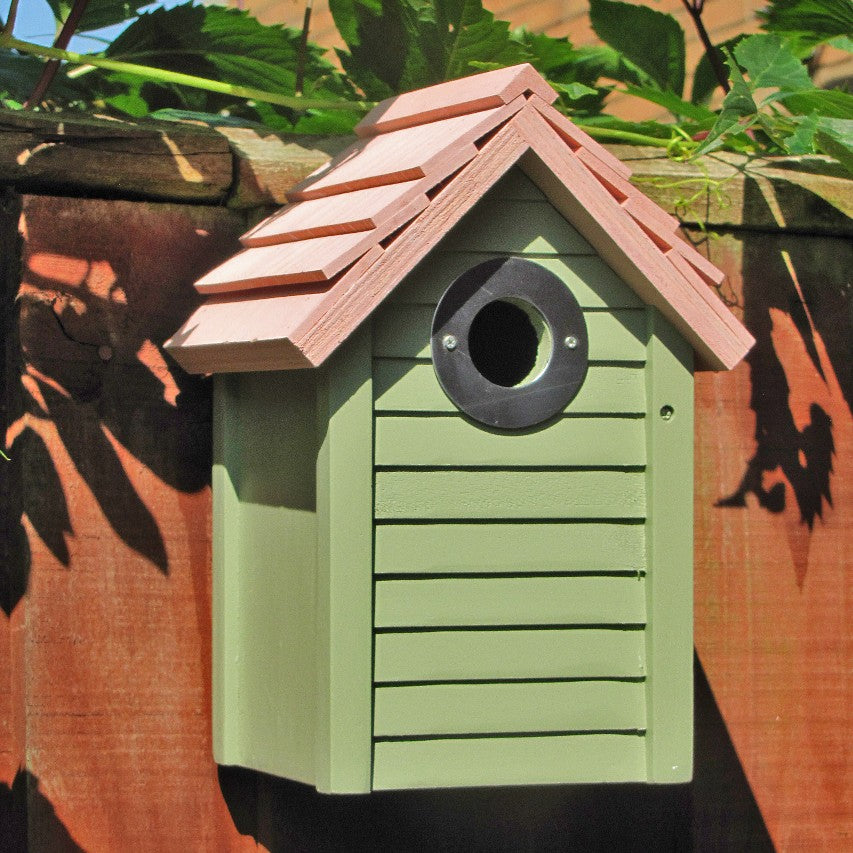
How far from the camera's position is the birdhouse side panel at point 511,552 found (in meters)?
1.78

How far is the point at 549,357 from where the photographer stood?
71.9 inches

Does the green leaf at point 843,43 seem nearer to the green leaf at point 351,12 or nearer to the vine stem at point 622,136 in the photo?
the vine stem at point 622,136

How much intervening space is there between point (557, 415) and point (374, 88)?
2.45 feet

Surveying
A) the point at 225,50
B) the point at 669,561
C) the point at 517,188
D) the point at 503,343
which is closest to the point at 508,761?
the point at 669,561

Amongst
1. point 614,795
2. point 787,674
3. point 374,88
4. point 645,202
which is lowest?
point 614,795

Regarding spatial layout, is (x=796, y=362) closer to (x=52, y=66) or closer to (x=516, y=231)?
(x=516, y=231)

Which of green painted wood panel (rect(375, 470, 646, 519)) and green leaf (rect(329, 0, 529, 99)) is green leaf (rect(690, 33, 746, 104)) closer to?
green leaf (rect(329, 0, 529, 99))

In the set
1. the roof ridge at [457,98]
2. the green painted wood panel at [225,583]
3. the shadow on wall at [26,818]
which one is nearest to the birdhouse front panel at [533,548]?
the roof ridge at [457,98]

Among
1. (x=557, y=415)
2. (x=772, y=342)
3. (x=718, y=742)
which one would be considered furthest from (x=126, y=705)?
(x=772, y=342)

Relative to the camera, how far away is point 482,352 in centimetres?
211

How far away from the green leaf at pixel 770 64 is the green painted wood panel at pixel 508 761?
102 centimetres

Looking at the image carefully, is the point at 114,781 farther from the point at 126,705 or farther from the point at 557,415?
the point at 557,415

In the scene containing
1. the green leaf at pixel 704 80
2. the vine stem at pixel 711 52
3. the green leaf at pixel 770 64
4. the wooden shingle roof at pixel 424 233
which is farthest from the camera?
the green leaf at pixel 704 80

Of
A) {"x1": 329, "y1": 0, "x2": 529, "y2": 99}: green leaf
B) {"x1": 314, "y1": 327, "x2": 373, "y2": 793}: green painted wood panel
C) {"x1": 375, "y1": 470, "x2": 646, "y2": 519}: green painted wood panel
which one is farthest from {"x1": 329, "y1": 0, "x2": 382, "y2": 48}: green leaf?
{"x1": 375, "y1": 470, "x2": 646, "y2": 519}: green painted wood panel
